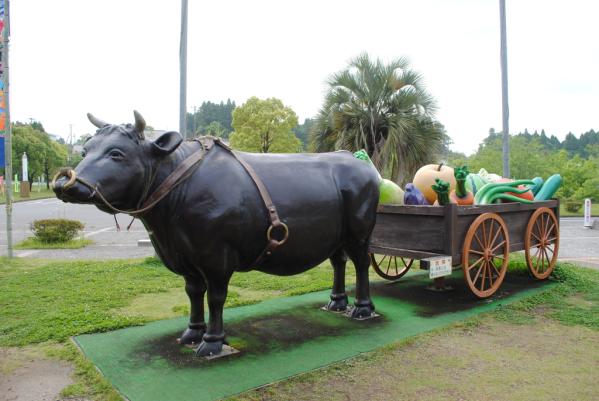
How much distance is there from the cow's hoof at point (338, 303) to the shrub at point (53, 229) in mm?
9170

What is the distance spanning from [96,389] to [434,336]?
291 cm

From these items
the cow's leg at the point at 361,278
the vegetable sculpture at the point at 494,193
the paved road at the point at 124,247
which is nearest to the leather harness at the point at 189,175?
the cow's leg at the point at 361,278

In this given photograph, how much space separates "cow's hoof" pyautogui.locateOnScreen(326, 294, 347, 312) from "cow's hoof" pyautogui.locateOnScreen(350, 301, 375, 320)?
236mm

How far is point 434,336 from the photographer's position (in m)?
4.39

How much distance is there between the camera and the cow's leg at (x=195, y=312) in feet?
13.3

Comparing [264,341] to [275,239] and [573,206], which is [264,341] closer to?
[275,239]

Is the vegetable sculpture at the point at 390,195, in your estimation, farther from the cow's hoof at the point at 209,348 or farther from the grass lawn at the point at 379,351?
the cow's hoof at the point at 209,348

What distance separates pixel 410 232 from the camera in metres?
5.39

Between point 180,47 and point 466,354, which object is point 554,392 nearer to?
point 466,354

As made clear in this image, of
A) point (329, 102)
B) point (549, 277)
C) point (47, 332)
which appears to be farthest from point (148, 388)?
point (329, 102)

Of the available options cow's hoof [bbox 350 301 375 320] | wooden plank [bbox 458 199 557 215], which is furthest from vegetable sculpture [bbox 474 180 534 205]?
cow's hoof [bbox 350 301 375 320]

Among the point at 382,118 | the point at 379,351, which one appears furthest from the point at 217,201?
the point at 382,118

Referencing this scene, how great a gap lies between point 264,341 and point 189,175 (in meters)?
1.64

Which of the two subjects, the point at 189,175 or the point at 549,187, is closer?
the point at 189,175
